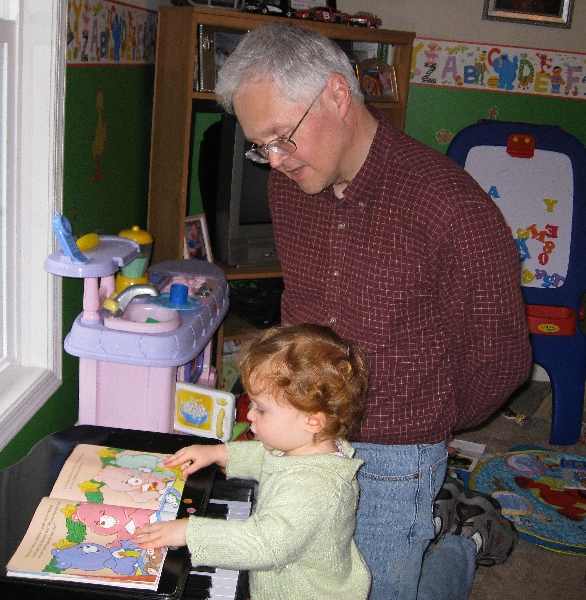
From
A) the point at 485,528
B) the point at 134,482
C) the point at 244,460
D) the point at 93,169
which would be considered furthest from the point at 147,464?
the point at 485,528

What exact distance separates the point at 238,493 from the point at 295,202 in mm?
600

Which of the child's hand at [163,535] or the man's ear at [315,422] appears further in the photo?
the man's ear at [315,422]

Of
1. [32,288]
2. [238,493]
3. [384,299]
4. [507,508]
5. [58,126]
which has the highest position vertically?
[58,126]

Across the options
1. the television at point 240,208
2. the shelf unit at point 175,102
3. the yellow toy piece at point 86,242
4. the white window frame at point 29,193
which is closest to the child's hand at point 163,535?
the white window frame at point 29,193

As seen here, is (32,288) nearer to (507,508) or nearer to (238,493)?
Result: (238,493)

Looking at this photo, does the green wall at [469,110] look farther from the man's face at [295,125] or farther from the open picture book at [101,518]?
the open picture book at [101,518]

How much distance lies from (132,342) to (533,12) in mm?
2835

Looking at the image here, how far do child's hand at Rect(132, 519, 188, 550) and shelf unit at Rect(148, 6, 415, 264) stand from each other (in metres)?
1.73

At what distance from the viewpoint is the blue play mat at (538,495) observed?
8.84 feet

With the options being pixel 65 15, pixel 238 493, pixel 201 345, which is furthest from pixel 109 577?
pixel 65 15

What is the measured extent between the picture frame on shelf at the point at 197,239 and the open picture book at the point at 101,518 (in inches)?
62.7

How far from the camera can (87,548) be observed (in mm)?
1133

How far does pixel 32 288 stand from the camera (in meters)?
1.80

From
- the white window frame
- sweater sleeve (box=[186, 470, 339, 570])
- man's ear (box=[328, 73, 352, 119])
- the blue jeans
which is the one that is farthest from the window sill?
man's ear (box=[328, 73, 352, 119])
